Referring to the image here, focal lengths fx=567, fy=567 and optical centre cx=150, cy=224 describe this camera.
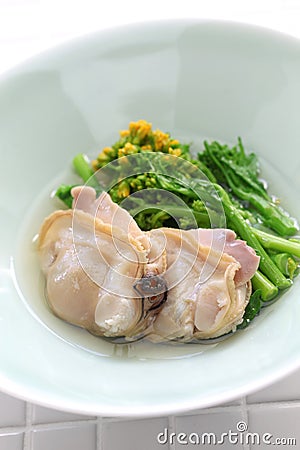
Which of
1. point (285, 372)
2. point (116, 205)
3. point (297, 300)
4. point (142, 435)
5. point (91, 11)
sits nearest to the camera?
point (285, 372)

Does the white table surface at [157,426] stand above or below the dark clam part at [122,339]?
below

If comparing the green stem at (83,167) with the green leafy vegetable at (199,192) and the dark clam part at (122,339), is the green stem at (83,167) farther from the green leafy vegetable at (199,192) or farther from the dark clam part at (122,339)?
the dark clam part at (122,339)

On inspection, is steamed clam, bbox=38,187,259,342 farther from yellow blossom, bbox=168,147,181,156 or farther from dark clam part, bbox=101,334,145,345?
yellow blossom, bbox=168,147,181,156

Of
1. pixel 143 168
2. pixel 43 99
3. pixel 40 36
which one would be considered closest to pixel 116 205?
pixel 143 168

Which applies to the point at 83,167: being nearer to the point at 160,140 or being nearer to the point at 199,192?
the point at 160,140

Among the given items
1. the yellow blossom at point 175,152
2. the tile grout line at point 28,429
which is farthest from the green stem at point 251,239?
the tile grout line at point 28,429

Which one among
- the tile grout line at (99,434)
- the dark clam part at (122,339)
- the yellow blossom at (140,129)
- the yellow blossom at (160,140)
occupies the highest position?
the yellow blossom at (140,129)

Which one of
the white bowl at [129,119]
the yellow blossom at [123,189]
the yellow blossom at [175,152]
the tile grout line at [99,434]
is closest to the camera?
the tile grout line at [99,434]

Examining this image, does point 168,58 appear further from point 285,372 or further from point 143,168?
point 285,372

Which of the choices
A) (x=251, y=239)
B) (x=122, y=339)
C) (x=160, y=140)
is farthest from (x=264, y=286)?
(x=160, y=140)
